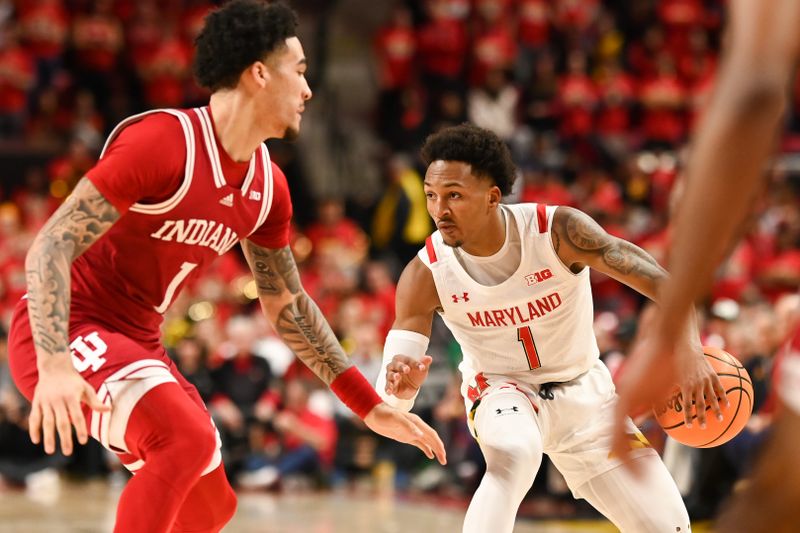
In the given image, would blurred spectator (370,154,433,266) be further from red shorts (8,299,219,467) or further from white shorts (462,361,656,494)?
red shorts (8,299,219,467)

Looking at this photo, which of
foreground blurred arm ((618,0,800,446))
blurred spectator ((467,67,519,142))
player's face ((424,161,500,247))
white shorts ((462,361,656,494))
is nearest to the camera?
foreground blurred arm ((618,0,800,446))

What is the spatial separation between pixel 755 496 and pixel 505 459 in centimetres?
239

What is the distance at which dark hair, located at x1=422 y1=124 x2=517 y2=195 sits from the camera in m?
4.96

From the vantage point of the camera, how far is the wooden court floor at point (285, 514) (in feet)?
28.3

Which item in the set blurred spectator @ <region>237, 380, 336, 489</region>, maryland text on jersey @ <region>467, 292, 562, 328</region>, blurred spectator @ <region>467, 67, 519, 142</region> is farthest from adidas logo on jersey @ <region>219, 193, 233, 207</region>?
blurred spectator @ <region>467, 67, 519, 142</region>

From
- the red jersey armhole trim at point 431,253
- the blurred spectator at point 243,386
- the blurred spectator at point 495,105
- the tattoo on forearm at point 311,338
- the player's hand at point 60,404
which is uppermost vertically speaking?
the player's hand at point 60,404

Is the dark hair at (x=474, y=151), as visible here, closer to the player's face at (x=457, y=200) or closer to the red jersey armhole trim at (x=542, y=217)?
the player's face at (x=457, y=200)

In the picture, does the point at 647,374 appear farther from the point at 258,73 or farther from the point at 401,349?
the point at 401,349

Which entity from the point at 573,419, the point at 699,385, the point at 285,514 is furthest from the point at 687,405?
the point at 285,514

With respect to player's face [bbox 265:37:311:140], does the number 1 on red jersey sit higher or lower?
lower

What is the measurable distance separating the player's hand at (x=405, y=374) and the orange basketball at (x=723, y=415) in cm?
98

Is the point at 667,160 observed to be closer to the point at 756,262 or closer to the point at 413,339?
the point at 756,262

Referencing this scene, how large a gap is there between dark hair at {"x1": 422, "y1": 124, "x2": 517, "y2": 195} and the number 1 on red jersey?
632 millimetres

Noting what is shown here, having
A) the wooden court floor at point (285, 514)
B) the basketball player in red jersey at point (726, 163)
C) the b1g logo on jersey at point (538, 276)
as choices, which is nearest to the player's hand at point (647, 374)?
the basketball player in red jersey at point (726, 163)
